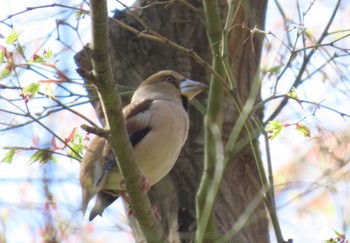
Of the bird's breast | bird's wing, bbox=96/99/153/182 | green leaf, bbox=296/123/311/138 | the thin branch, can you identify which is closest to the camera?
the thin branch

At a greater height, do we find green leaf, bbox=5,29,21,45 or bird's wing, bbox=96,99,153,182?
green leaf, bbox=5,29,21,45

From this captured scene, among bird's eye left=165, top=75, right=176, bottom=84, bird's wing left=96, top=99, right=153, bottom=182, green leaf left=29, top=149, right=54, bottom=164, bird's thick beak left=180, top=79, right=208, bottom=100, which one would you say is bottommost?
green leaf left=29, top=149, right=54, bottom=164

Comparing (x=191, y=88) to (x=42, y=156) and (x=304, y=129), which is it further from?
(x=304, y=129)

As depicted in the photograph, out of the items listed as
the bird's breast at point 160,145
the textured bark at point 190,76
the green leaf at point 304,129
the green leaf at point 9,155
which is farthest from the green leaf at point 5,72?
the green leaf at point 304,129

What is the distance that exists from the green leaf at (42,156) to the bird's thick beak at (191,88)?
1.44 metres

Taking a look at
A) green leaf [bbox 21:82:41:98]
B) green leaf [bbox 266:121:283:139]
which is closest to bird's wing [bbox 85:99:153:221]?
green leaf [bbox 21:82:41:98]

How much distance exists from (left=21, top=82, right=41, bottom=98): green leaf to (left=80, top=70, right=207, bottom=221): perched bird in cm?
74

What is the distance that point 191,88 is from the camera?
23.1 feet

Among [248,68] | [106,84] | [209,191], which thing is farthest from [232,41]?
[106,84]

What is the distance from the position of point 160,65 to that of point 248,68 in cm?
77

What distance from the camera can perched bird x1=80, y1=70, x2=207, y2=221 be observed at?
615 centimetres

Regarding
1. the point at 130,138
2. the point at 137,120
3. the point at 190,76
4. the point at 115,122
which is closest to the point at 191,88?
the point at 190,76

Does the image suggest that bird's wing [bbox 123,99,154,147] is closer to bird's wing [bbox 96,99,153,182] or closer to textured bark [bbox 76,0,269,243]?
bird's wing [bbox 96,99,153,182]

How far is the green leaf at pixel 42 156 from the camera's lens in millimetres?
6074
